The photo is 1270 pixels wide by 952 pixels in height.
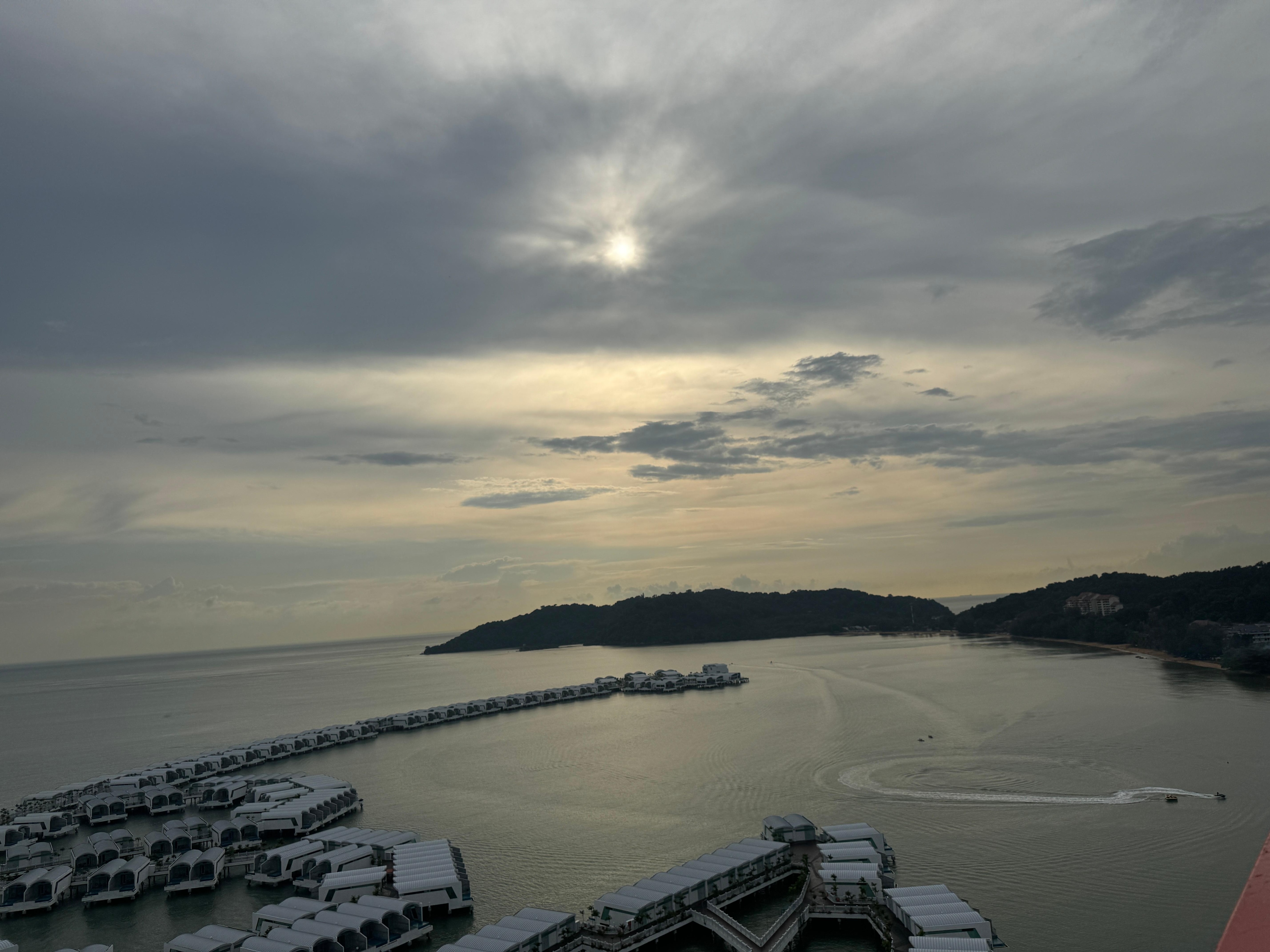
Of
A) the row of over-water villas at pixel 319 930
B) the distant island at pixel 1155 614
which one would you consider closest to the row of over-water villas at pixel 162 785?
the row of over-water villas at pixel 319 930

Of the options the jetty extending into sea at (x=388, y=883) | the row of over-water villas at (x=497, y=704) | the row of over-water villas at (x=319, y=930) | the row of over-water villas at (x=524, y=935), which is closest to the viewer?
the row of over-water villas at (x=524, y=935)

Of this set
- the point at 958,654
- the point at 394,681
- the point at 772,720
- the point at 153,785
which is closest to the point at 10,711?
the point at 394,681

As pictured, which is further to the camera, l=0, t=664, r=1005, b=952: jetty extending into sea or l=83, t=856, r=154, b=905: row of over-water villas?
l=83, t=856, r=154, b=905: row of over-water villas

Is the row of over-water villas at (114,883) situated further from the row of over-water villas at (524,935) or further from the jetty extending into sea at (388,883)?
the row of over-water villas at (524,935)

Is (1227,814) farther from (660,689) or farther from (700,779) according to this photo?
(660,689)

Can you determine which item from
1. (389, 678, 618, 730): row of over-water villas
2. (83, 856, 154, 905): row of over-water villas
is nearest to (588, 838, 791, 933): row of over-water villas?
(83, 856, 154, 905): row of over-water villas

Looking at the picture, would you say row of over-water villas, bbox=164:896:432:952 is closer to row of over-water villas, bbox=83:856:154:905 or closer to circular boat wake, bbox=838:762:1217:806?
row of over-water villas, bbox=83:856:154:905
